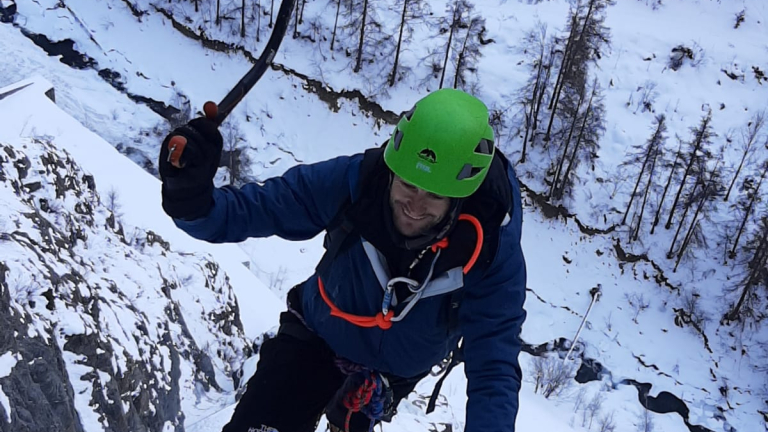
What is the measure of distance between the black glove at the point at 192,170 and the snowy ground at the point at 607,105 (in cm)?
1296

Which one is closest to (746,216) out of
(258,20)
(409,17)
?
(409,17)

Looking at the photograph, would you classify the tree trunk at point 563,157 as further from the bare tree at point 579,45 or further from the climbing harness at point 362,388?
the climbing harness at point 362,388

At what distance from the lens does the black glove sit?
2041 mm

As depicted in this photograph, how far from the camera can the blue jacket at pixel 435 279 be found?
7.72ft

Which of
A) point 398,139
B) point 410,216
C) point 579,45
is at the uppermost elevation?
point 579,45

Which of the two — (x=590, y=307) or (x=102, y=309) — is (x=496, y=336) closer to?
(x=102, y=309)

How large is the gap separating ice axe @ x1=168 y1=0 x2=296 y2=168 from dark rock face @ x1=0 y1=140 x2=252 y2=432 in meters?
2.20

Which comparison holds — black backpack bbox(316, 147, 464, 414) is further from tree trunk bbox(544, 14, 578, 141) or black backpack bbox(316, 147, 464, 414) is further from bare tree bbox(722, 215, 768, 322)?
tree trunk bbox(544, 14, 578, 141)

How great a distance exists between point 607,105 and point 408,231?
74.9ft

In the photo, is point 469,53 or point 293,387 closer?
point 293,387

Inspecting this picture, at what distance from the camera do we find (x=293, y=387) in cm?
283

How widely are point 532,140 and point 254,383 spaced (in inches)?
843

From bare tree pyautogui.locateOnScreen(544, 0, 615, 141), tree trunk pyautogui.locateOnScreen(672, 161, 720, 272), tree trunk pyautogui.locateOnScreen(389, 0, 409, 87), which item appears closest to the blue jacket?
tree trunk pyautogui.locateOnScreen(672, 161, 720, 272)

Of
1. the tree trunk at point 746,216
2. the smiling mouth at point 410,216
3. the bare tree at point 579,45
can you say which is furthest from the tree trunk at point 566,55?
the smiling mouth at point 410,216
